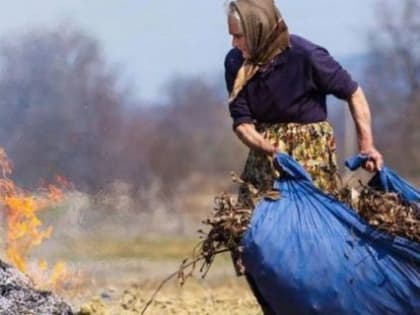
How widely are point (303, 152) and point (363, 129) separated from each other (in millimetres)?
281

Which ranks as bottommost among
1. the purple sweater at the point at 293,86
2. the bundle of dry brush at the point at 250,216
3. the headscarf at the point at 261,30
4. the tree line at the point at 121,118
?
the bundle of dry brush at the point at 250,216

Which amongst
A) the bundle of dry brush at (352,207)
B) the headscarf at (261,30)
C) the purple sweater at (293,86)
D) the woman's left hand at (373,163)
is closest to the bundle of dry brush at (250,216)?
the bundle of dry brush at (352,207)

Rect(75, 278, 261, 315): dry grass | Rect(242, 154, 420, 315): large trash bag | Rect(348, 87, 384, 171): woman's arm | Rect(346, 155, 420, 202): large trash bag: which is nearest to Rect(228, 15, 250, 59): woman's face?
Rect(348, 87, 384, 171): woman's arm

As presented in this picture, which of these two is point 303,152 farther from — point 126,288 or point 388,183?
point 126,288

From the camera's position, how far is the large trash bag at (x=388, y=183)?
6.76 metres

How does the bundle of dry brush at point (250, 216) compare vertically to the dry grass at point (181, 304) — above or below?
below

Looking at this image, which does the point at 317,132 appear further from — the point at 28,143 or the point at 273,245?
the point at 28,143

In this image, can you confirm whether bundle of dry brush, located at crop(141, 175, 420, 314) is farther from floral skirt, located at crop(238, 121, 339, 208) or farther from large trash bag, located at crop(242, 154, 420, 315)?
floral skirt, located at crop(238, 121, 339, 208)

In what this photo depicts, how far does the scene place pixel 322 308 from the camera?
21.4 ft

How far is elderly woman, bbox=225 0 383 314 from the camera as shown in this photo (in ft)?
22.7

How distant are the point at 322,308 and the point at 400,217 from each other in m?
0.49

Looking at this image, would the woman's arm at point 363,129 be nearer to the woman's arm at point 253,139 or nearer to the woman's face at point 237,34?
the woman's arm at point 253,139

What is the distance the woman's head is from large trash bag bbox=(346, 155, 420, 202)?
0.59 metres

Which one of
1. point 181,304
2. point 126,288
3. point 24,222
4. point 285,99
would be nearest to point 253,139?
point 285,99
